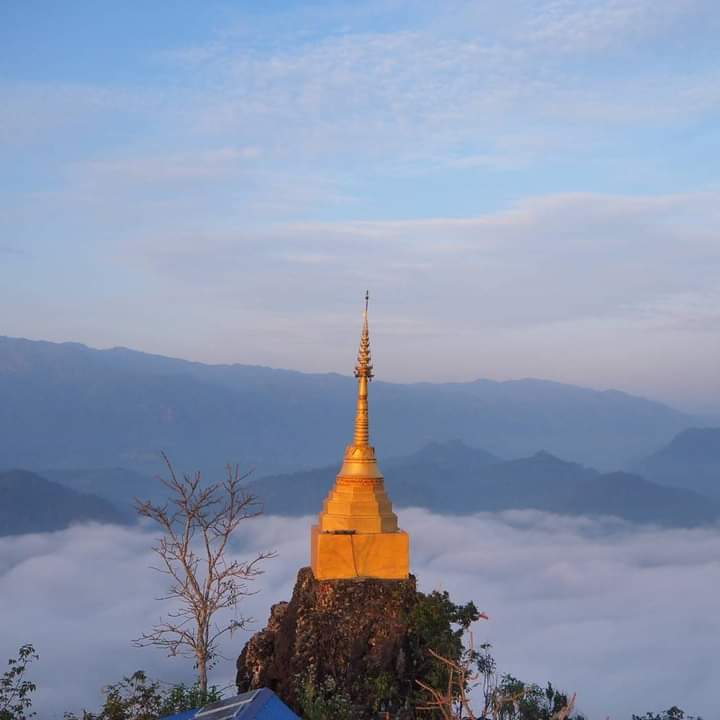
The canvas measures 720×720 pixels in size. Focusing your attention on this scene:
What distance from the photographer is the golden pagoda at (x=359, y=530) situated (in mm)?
19672

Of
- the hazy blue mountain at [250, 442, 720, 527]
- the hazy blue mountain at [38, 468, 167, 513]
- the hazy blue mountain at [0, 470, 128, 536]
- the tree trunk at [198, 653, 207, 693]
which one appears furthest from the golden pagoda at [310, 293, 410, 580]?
the hazy blue mountain at [38, 468, 167, 513]

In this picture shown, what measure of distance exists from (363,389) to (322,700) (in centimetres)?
684

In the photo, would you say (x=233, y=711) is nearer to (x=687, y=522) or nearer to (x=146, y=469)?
(x=687, y=522)

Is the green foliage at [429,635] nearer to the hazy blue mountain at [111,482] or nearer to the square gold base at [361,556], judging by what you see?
the square gold base at [361,556]

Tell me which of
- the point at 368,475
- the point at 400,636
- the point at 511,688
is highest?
the point at 368,475

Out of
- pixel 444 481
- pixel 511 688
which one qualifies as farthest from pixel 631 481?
pixel 511 688

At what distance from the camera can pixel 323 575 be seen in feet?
64.3

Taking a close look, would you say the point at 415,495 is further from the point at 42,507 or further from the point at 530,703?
the point at 530,703

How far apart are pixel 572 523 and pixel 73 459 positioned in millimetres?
101264

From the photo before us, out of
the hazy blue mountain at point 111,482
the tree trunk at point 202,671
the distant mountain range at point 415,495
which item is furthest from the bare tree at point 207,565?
the hazy blue mountain at point 111,482

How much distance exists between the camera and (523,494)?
18675cm

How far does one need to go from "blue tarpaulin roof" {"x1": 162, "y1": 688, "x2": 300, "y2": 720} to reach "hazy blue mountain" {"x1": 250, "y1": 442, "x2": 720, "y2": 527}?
117 m

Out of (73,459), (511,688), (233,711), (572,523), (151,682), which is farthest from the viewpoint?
(73,459)

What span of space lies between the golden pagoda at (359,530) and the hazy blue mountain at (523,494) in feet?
368
